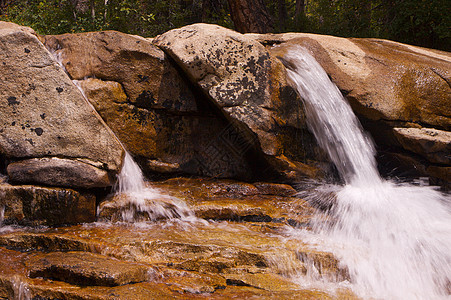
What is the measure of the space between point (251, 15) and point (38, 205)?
6.12m

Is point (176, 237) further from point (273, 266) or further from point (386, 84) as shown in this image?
point (386, 84)

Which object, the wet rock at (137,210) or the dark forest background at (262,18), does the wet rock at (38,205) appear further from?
the dark forest background at (262,18)

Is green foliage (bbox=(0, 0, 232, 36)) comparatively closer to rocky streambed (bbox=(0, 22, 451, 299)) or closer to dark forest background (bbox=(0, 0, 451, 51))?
dark forest background (bbox=(0, 0, 451, 51))

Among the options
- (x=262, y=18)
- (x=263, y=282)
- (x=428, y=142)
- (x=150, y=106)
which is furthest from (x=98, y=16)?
(x=263, y=282)

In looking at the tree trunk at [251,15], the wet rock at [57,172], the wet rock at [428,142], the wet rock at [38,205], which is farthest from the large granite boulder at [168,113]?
the tree trunk at [251,15]

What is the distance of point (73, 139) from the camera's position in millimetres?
4129

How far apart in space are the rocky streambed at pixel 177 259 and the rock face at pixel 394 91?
209 centimetres

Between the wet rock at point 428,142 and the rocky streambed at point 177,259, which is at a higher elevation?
the wet rock at point 428,142

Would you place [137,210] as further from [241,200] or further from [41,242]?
[241,200]

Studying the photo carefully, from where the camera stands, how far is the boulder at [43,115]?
404 centimetres

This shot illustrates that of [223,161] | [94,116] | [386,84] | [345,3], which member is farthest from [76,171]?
[345,3]

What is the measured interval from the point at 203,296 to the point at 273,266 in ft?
2.45

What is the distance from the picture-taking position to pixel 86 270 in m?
2.71

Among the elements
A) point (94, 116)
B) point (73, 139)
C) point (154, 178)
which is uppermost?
point (94, 116)
